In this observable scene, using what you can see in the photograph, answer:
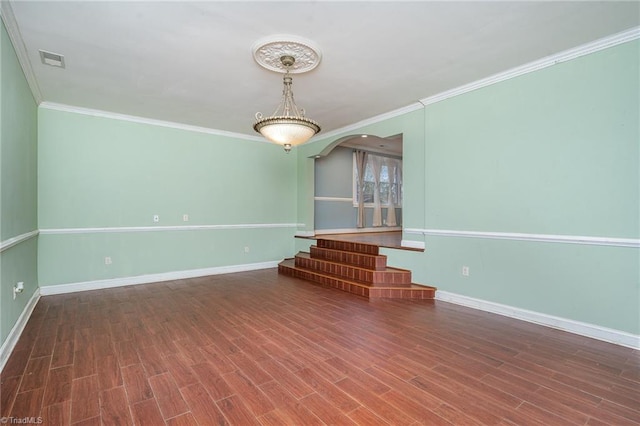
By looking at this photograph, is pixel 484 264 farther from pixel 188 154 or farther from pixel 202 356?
pixel 188 154

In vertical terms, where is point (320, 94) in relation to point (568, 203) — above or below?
above

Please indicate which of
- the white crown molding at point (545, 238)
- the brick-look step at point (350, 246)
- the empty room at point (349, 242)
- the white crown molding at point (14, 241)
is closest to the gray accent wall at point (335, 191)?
the brick-look step at point (350, 246)

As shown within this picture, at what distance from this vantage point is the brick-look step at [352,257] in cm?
468

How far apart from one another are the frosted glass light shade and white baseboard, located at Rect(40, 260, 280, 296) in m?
3.32

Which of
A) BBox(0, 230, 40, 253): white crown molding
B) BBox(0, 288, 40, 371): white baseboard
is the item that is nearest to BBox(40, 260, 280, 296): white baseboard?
BBox(0, 288, 40, 371): white baseboard

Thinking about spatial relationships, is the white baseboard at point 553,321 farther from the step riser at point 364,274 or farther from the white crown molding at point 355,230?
the white crown molding at point 355,230

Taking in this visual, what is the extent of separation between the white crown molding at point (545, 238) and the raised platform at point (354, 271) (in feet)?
2.52

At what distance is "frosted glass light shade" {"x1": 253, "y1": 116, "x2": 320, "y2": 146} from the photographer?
301cm

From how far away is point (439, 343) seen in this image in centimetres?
275

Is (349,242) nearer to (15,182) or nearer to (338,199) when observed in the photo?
(338,199)

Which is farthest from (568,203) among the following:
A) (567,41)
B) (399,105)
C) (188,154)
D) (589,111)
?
(188,154)

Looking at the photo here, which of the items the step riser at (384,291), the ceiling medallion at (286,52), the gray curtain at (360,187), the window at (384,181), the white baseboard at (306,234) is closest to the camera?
the ceiling medallion at (286,52)

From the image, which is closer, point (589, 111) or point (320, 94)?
point (589, 111)

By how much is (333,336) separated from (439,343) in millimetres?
951
